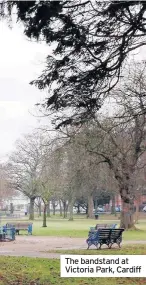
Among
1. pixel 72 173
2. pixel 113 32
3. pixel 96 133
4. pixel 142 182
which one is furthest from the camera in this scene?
pixel 142 182

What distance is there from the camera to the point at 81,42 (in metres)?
9.78

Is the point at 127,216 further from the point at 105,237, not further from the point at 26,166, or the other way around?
the point at 26,166

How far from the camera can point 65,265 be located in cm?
1018

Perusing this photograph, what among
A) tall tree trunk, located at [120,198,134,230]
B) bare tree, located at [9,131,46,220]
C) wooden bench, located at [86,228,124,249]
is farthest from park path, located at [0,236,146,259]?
bare tree, located at [9,131,46,220]

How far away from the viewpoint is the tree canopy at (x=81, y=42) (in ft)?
29.8

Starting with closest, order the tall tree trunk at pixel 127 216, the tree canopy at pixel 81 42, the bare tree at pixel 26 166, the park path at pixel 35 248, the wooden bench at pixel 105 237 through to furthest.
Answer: the tree canopy at pixel 81 42
the park path at pixel 35 248
the wooden bench at pixel 105 237
the tall tree trunk at pixel 127 216
the bare tree at pixel 26 166

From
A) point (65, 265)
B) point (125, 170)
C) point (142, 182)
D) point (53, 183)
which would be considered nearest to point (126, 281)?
point (65, 265)

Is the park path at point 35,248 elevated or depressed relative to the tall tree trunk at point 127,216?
depressed

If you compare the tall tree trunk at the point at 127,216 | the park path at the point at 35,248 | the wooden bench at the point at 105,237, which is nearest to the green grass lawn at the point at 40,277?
the park path at the point at 35,248

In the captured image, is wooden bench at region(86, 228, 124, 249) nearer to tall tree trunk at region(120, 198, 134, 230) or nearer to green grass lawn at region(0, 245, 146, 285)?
green grass lawn at region(0, 245, 146, 285)

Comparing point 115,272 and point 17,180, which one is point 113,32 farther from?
point 17,180

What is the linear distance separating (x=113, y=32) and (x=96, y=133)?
53.3ft

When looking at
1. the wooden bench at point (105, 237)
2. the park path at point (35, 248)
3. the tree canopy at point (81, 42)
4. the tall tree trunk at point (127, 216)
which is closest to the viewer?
the tree canopy at point (81, 42)

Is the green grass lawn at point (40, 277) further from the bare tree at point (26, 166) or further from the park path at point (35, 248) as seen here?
the bare tree at point (26, 166)
